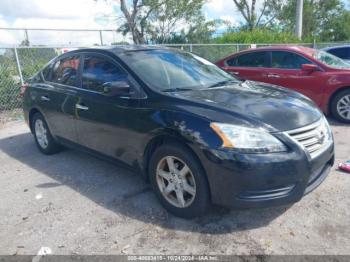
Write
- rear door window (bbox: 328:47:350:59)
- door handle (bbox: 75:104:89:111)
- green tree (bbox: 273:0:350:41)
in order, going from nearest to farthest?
door handle (bbox: 75:104:89:111) → rear door window (bbox: 328:47:350:59) → green tree (bbox: 273:0:350:41)

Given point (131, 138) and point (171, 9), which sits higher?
point (171, 9)

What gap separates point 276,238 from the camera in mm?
2902

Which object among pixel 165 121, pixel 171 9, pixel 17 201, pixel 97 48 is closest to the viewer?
pixel 165 121

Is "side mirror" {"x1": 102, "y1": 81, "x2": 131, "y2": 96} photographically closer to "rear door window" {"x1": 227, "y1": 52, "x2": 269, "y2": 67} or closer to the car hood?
the car hood

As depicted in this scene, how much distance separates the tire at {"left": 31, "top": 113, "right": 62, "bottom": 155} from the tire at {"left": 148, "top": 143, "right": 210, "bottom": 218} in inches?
99.3

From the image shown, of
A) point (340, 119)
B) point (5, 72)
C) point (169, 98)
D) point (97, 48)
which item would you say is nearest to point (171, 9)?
point (5, 72)

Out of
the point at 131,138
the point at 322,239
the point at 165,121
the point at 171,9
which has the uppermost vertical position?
the point at 171,9

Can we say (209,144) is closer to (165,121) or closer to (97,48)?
(165,121)

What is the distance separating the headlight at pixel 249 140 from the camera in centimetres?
277

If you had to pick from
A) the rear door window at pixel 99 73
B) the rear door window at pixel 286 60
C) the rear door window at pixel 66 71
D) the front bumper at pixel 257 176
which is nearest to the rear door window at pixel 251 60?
the rear door window at pixel 286 60

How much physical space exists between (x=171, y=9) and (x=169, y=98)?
56.8 feet

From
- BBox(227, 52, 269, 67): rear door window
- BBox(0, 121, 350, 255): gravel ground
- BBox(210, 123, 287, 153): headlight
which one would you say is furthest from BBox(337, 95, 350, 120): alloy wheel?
BBox(210, 123, 287, 153): headlight

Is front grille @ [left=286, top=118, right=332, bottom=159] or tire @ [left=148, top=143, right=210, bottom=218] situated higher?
front grille @ [left=286, top=118, right=332, bottom=159]

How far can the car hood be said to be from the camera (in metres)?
2.95
